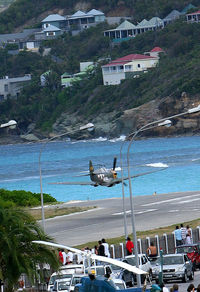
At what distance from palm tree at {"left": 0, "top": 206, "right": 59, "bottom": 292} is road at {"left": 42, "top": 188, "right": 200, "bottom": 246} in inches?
811

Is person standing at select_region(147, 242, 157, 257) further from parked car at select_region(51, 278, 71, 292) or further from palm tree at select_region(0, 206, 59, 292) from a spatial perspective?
palm tree at select_region(0, 206, 59, 292)

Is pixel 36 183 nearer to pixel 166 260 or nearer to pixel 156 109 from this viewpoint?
pixel 156 109

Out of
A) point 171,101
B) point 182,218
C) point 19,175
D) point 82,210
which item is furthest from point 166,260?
point 171,101

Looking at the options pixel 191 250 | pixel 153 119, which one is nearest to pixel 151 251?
pixel 191 250

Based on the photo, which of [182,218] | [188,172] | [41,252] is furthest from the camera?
[188,172]

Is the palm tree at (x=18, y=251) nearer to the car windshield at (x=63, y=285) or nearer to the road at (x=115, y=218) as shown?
the car windshield at (x=63, y=285)

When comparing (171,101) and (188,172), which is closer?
(188,172)

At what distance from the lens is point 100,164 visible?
10969 centimetres

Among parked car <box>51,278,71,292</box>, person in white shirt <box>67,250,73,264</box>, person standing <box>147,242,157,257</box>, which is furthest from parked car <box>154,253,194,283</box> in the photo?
parked car <box>51,278,71,292</box>

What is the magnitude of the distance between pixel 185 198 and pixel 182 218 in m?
14.6

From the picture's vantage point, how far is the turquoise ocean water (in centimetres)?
10428

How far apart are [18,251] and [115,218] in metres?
35.4

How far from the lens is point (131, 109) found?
181625mm

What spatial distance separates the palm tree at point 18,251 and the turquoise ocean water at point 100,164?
2503 inches
